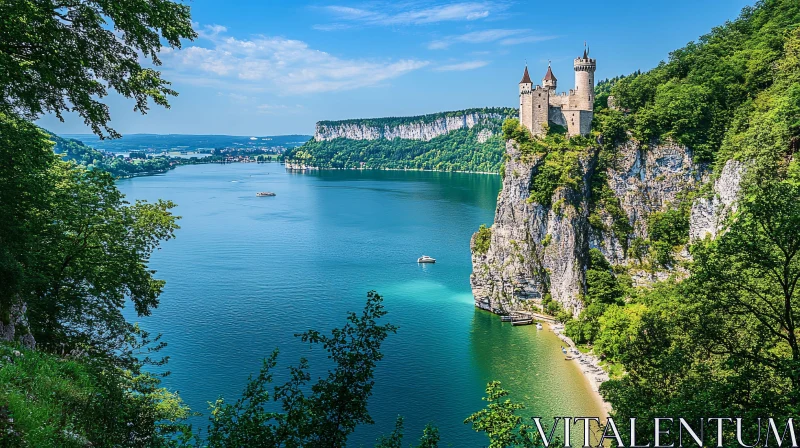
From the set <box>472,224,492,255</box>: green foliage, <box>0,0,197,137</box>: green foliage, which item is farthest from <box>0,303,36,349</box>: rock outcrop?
<box>472,224,492,255</box>: green foliage

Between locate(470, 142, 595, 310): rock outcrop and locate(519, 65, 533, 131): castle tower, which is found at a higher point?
locate(519, 65, 533, 131): castle tower

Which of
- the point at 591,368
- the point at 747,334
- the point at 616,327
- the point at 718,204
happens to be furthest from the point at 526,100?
the point at 747,334

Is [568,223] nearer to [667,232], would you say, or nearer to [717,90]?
[667,232]

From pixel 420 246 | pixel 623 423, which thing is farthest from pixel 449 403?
pixel 420 246

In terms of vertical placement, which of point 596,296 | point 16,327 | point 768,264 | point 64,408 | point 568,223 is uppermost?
point 768,264

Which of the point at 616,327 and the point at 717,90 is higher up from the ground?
the point at 717,90

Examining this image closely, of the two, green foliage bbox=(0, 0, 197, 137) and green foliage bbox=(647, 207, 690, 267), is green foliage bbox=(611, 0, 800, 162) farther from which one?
green foliage bbox=(0, 0, 197, 137)
